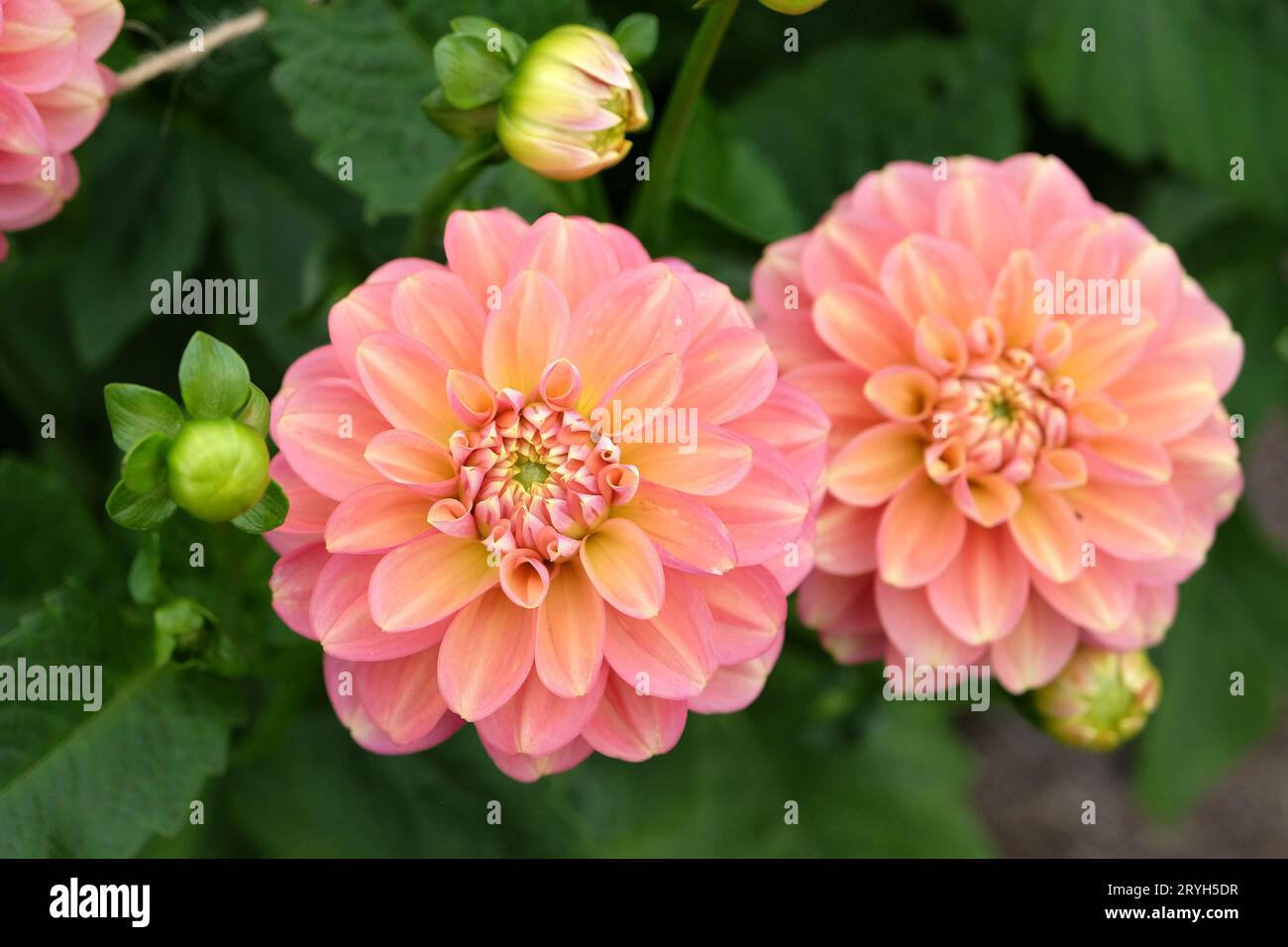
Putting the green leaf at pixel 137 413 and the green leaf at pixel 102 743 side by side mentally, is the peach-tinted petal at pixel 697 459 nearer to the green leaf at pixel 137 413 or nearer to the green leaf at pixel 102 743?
the green leaf at pixel 137 413

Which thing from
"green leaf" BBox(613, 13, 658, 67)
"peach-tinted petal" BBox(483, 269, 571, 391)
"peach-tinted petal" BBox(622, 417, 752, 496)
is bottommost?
"peach-tinted petal" BBox(622, 417, 752, 496)

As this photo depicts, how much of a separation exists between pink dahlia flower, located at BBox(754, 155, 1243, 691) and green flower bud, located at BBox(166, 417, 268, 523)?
36cm

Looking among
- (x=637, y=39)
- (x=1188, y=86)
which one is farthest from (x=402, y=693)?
(x=1188, y=86)

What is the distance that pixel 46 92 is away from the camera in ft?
2.44

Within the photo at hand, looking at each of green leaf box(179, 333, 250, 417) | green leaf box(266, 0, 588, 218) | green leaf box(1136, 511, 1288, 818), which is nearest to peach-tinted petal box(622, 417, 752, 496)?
green leaf box(179, 333, 250, 417)

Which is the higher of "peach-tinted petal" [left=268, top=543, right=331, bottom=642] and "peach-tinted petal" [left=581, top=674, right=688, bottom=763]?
"peach-tinted petal" [left=268, top=543, right=331, bottom=642]

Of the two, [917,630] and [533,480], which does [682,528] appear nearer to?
[533,480]

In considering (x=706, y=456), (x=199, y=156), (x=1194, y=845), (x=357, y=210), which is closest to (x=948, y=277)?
(x=706, y=456)

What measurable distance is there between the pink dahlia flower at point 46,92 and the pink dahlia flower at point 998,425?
1.45 ft

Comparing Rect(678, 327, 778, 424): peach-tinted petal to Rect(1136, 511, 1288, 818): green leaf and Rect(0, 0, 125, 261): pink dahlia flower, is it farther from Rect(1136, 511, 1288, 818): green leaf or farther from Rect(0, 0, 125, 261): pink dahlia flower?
Rect(1136, 511, 1288, 818): green leaf

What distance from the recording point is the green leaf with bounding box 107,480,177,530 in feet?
2.05

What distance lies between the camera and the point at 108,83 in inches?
31.4
